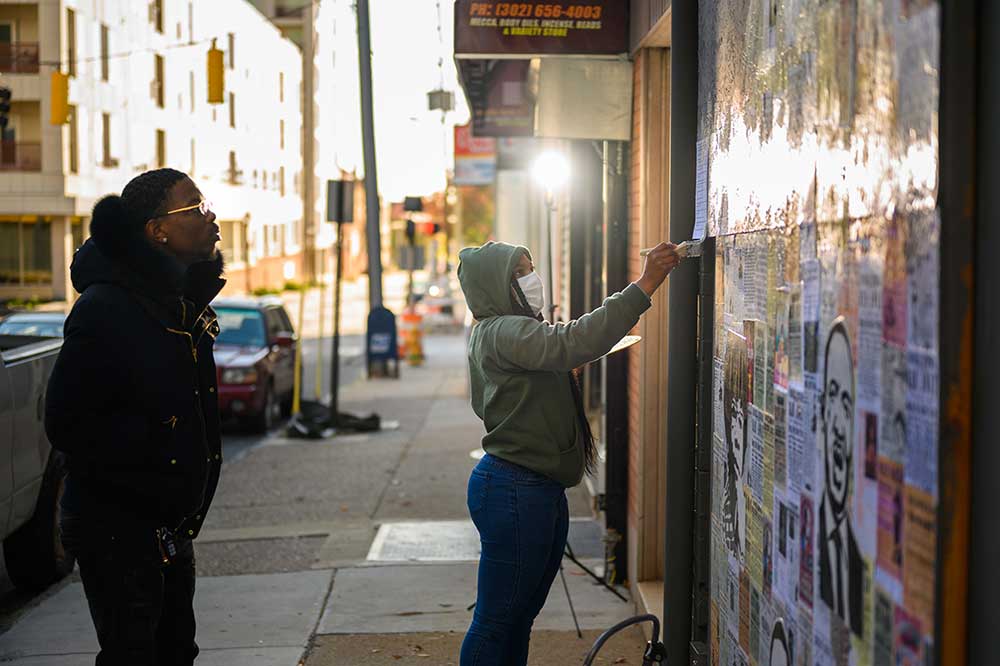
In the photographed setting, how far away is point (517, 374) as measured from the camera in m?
4.66

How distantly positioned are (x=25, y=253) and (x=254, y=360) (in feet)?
103

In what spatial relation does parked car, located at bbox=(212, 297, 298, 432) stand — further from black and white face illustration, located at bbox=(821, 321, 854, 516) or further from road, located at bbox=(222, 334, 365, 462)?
black and white face illustration, located at bbox=(821, 321, 854, 516)

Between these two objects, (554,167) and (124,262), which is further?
(554,167)

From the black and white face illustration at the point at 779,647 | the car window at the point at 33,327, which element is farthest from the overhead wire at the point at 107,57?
the black and white face illustration at the point at 779,647

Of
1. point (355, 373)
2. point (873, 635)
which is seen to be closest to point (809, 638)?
point (873, 635)

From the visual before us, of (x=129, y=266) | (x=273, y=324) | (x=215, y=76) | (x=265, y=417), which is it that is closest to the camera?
(x=129, y=266)

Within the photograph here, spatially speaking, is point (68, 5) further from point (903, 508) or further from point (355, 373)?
point (903, 508)

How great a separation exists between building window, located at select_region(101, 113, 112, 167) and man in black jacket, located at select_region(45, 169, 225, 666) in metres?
42.0

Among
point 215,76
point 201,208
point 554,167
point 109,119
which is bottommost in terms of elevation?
point 201,208

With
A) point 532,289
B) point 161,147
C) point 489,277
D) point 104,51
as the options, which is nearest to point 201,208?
point 489,277

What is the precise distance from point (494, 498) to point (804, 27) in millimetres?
2107

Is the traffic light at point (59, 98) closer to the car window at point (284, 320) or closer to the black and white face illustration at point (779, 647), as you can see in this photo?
the car window at point (284, 320)

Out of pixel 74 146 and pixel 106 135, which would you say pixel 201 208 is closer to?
pixel 74 146

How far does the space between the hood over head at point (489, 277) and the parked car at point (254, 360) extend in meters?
11.3
